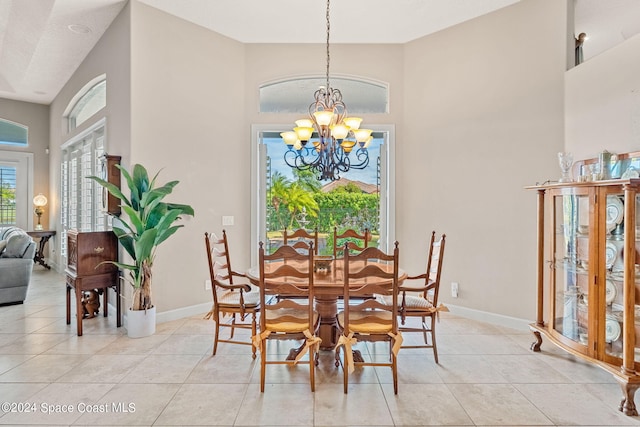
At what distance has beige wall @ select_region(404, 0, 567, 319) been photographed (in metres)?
3.76

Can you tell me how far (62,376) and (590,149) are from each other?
496 centimetres

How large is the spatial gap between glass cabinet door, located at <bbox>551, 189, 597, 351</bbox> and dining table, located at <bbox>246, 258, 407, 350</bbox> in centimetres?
144

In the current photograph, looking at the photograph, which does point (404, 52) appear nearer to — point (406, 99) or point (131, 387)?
point (406, 99)

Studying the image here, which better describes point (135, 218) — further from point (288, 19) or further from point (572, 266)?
point (572, 266)

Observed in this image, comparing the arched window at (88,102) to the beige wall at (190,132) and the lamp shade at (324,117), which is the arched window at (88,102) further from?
the lamp shade at (324,117)

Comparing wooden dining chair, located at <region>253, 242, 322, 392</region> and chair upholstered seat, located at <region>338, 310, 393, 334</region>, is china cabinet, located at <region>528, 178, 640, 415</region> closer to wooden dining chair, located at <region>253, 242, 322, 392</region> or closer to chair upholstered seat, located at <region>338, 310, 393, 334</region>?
chair upholstered seat, located at <region>338, 310, 393, 334</region>

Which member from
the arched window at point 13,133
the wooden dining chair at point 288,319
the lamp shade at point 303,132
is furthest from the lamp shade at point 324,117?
the arched window at point 13,133

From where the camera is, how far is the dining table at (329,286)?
8.66 ft

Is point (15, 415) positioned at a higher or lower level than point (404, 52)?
lower

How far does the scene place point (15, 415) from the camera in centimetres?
227

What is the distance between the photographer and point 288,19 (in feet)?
13.8

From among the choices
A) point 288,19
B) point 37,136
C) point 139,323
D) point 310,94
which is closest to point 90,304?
point 139,323

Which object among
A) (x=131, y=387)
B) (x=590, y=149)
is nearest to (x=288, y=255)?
(x=131, y=387)

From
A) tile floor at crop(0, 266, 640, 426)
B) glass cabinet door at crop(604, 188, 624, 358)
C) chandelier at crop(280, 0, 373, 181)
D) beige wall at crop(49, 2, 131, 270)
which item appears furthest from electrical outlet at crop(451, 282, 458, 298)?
beige wall at crop(49, 2, 131, 270)
